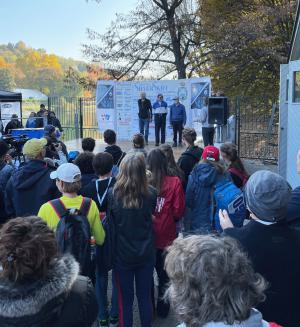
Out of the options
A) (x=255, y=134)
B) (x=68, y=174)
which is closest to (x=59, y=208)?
(x=68, y=174)

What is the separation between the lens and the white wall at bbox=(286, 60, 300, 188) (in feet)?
25.8

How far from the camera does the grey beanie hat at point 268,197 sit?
2.28 meters

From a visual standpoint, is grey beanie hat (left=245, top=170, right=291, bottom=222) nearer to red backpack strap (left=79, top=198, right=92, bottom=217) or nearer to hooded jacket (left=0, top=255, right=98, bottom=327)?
hooded jacket (left=0, top=255, right=98, bottom=327)

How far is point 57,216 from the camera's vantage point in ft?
10.6

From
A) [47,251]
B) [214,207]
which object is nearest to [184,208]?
[214,207]

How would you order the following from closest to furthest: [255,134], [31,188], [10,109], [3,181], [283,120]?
1. [31,188]
2. [3,181]
3. [283,120]
4. [255,134]
5. [10,109]

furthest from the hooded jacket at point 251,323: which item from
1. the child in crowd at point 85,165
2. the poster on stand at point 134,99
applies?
the poster on stand at point 134,99

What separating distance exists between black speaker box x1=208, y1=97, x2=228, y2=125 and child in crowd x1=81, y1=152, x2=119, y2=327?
841cm

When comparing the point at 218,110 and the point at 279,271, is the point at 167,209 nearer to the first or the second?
the point at 279,271

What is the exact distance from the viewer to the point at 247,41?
1812 centimetres

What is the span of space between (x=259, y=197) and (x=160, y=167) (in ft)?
5.90

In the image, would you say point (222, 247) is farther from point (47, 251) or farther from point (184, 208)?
point (184, 208)

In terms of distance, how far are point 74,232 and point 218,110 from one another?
31.0ft

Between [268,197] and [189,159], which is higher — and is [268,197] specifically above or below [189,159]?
above
